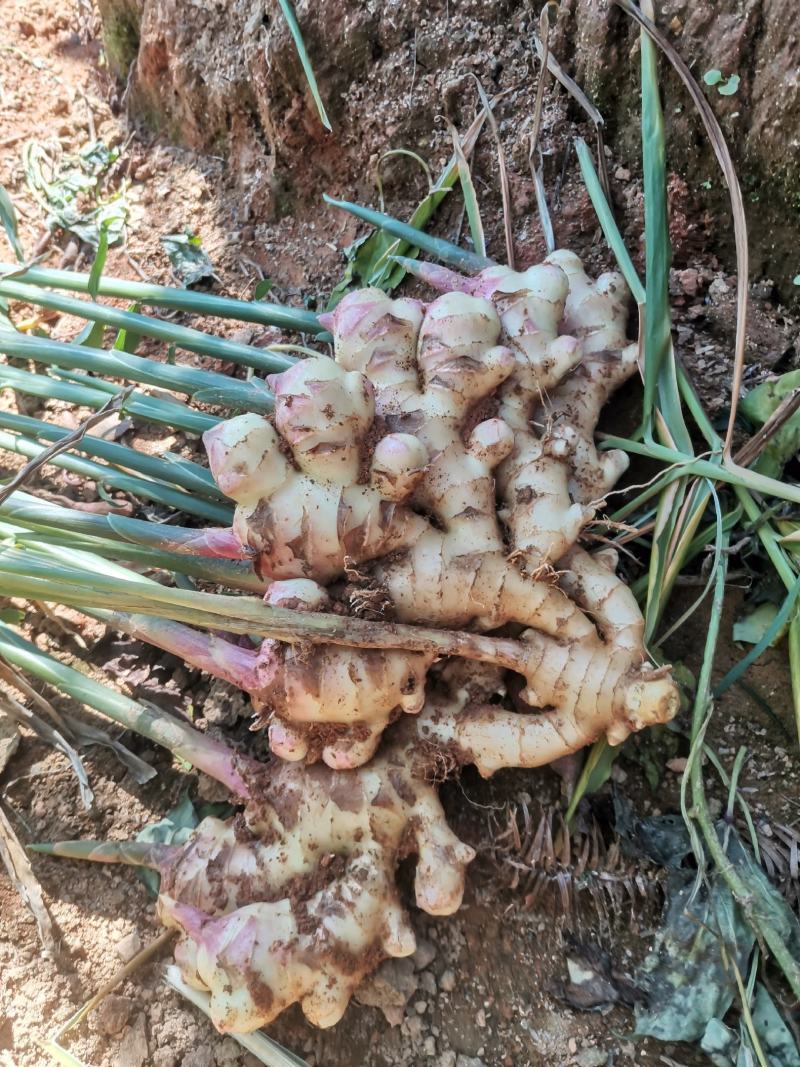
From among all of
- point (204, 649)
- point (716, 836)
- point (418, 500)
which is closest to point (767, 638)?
point (716, 836)

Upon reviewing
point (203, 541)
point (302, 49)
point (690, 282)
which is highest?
point (302, 49)

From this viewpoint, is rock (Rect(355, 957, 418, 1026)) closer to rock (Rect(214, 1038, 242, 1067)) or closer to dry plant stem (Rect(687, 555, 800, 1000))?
rock (Rect(214, 1038, 242, 1067))

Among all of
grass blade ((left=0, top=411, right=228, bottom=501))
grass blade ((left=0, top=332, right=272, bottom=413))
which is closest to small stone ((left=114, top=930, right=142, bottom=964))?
grass blade ((left=0, top=411, right=228, bottom=501))

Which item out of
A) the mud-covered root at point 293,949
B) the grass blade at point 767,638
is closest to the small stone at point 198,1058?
the mud-covered root at point 293,949

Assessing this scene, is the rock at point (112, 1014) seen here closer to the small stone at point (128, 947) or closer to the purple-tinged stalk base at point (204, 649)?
the small stone at point (128, 947)

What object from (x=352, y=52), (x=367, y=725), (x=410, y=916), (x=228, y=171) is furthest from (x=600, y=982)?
(x=228, y=171)

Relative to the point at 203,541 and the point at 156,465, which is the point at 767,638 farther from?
the point at 156,465

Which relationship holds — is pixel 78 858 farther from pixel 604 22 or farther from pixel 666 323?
pixel 604 22
